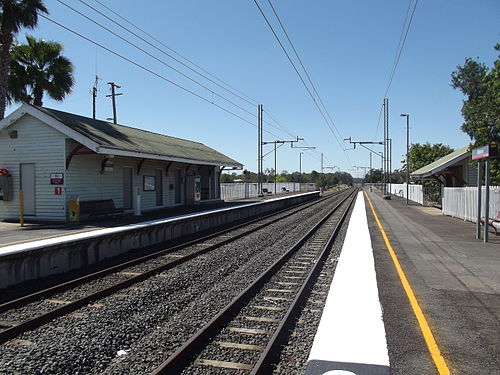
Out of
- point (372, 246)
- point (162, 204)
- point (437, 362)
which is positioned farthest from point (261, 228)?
point (437, 362)

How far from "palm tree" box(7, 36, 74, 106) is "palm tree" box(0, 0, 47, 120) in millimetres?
2799

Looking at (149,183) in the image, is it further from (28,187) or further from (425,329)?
(425,329)

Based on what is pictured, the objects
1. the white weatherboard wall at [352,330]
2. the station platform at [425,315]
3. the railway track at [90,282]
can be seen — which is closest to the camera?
the white weatherboard wall at [352,330]

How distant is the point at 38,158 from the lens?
640 inches

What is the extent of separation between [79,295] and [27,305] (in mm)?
815

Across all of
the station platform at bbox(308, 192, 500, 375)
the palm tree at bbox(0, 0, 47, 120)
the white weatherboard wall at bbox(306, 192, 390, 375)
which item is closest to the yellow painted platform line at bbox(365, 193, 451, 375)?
the station platform at bbox(308, 192, 500, 375)

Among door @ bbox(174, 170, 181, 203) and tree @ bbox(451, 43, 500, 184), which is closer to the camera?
tree @ bbox(451, 43, 500, 184)

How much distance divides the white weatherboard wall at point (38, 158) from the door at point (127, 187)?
390 cm

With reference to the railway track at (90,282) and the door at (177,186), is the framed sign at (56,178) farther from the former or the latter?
the door at (177,186)

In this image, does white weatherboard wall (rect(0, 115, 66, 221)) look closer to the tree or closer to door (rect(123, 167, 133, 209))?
door (rect(123, 167, 133, 209))

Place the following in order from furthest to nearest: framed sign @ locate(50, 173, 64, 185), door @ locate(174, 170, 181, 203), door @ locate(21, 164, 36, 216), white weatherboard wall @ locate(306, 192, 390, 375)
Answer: door @ locate(174, 170, 181, 203) → door @ locate(21, 164, 36, 216) → framed sign @ locate(50, 173, 64, 185) → white weatherboard wall @ locate(306, 192, 390, 375)

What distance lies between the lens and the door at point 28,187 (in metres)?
16.4

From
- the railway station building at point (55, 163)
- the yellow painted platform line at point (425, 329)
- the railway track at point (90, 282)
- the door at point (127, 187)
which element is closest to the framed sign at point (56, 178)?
the railway station building at point (55, 163)

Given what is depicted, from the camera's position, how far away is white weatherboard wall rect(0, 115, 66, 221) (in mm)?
15945
